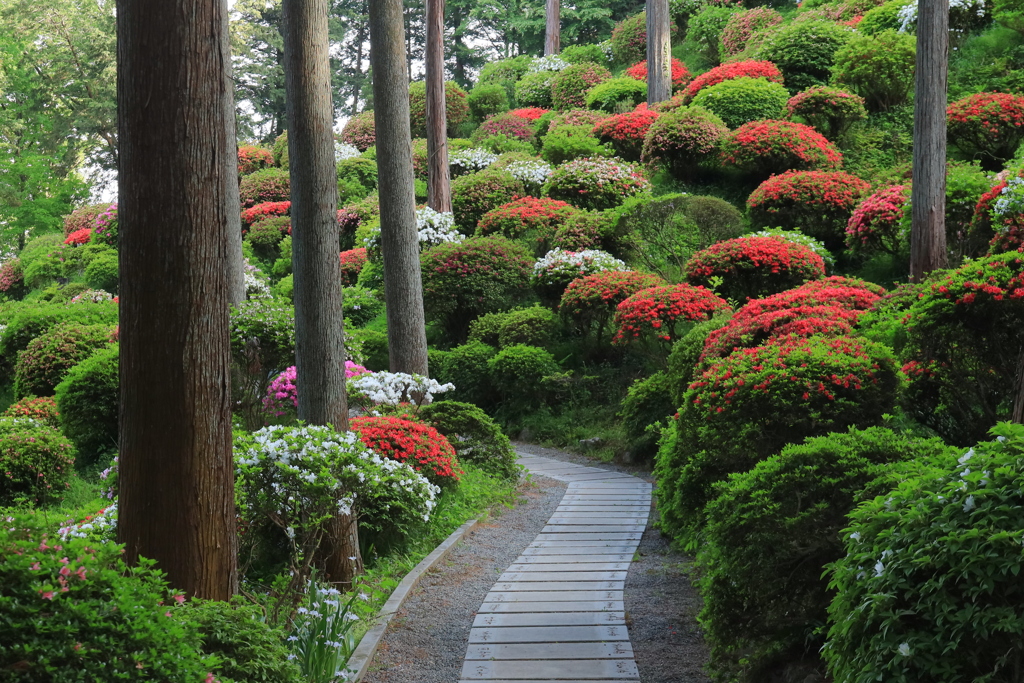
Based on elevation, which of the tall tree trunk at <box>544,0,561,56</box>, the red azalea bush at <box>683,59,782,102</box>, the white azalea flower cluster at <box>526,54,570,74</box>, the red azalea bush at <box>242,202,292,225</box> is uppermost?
the tall tree trunk at <box>544,0,561,56</box>

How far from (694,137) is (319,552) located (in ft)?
41.8

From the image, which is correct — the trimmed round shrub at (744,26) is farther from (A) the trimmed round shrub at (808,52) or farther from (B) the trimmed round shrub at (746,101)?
(B) the trimmed round shrub at (746,101)

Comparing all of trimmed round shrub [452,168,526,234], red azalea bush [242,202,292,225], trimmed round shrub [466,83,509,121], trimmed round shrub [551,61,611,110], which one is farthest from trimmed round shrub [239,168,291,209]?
trimmed round shrub [551,61,611,110]

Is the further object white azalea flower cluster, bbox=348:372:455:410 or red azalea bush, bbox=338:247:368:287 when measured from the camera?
red azalea bush, bbox=338:247:368:287

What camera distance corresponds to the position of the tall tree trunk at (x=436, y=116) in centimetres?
1675

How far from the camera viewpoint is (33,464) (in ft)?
31.4

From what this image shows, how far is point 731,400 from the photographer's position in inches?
214

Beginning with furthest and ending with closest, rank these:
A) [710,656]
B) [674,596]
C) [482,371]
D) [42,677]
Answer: [482,371]
[674,596]
[710,656]
[42,677]

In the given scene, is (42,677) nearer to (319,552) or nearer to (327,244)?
(319,552)

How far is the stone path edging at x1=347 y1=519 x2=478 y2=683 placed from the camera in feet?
14.2

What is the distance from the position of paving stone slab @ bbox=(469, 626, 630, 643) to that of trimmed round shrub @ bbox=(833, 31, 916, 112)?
14.3 m

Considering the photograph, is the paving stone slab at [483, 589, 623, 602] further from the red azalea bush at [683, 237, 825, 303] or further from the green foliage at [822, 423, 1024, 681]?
the red azalea bush at [683, 237, 825, 303]

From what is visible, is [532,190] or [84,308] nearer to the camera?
[84,308]

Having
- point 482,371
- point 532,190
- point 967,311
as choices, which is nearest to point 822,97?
point 532,190
